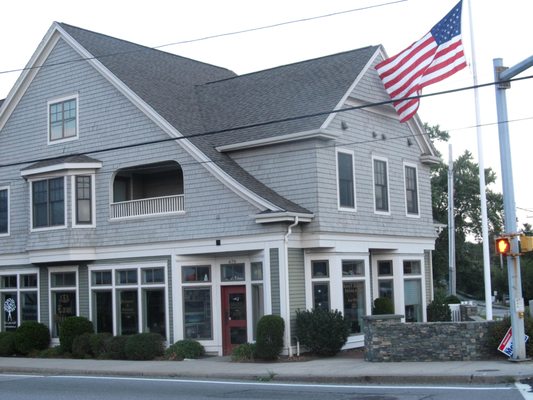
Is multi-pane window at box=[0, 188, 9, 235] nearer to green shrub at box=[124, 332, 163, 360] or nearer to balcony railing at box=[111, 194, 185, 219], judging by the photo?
balcony railing at box=[111, 194, 185, 219]

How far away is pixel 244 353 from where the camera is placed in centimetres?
2298

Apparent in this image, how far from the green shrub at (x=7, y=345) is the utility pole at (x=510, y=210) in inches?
674

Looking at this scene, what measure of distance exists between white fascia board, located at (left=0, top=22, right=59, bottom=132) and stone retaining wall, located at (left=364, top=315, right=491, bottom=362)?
15.8 meters

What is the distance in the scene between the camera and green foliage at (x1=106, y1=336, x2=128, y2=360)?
82.7 feet

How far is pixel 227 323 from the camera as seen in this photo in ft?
82.0

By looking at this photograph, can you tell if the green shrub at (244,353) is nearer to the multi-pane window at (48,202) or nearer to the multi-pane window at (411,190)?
the multi-pane window at (48,202)

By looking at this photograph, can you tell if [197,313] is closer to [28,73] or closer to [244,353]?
[244,353]

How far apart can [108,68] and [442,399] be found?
56.7 feet

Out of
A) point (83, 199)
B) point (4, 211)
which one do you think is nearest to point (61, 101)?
point (83, 199)

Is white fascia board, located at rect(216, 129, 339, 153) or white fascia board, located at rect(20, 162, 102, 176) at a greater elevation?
white fascia board, located at rect(216, 129, 339, 153)

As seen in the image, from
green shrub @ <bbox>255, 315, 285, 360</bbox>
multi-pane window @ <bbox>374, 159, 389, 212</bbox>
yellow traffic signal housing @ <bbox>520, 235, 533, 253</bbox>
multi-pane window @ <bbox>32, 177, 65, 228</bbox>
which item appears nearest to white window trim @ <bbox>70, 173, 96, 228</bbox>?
multi-pane window @ <bbox>32, 177, 65, 228</bbox>

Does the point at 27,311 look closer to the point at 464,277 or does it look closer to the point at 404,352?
the point at 404,352

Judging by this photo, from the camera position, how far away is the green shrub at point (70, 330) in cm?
2647

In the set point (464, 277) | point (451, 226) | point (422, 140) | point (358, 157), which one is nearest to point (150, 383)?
A: point (358, 157)
